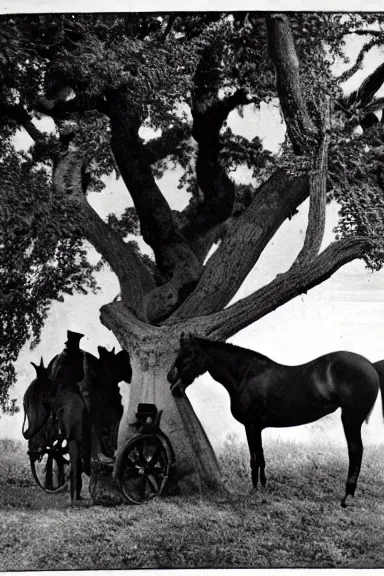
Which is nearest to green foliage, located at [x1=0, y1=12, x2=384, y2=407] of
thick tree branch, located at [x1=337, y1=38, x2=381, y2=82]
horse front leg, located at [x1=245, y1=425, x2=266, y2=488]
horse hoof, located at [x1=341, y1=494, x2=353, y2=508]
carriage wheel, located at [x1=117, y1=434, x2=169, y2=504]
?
thick tree branch, located at [x1=337, y1=38, x2=381, y2=82]

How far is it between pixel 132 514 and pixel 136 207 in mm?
2106

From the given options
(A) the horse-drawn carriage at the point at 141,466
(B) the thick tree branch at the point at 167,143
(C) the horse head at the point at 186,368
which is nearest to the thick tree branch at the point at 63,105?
(B) the thick tree branch at the point at 167,143

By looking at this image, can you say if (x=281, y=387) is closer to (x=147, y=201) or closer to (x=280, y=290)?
(x=280, y=290)

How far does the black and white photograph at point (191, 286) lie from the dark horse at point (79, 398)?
→ 14mm

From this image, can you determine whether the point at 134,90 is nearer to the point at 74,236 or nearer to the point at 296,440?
the point at 74,236

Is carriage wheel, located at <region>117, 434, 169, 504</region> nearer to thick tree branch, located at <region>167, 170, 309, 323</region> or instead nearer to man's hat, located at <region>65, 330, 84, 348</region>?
man's hat, located at <region>65, 330, 84, 348</region>

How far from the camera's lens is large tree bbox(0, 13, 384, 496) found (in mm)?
5965

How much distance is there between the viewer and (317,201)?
5.95 metres

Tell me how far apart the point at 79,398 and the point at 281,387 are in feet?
4.56

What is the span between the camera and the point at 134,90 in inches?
242

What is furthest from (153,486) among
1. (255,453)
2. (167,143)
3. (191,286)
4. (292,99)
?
(292,99)

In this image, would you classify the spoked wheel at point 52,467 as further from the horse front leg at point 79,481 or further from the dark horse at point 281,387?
the dark horse at point 281,387

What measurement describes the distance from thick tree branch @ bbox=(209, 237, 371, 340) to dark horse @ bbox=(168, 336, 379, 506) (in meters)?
0.17
